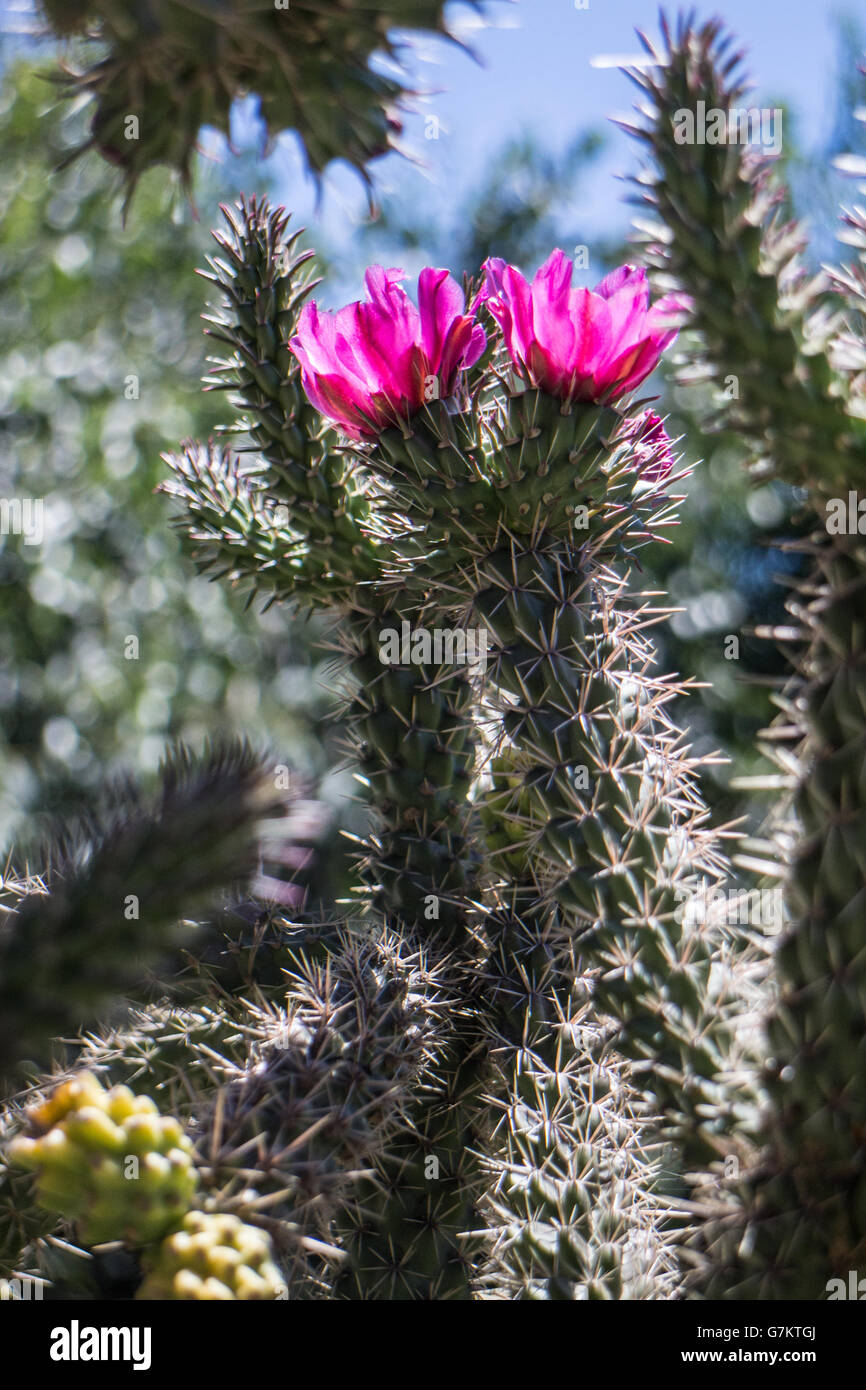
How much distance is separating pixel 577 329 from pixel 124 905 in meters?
0.86

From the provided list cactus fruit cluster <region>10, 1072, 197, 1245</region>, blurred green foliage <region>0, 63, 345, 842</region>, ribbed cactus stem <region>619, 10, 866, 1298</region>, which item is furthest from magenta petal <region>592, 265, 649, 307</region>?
blurred green foliage <region>0, 63, 345, 842</region>

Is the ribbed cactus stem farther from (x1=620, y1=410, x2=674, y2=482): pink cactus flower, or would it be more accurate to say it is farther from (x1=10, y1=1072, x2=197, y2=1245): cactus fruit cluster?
(x1=10, y1=1072, x2=197, y2=1245): cactus fruit cluster

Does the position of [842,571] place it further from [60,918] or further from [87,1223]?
[87,1223]

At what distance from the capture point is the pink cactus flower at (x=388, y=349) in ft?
4.31

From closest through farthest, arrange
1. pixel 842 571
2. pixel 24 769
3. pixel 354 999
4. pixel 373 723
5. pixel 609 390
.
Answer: pixel 842 571, pixel 609 390, pixel 354 999, pixel 373 723, pixel 24 769

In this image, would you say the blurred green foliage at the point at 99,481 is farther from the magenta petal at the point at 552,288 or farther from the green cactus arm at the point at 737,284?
the green cactus arm at the point at 737,284

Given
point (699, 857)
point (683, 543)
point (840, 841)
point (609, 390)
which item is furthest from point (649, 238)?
point (683, 543)

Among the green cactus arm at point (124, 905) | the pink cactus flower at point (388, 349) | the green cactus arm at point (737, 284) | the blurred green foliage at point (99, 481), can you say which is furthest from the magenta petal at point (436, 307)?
the blurred green foliage at point (99, 481)

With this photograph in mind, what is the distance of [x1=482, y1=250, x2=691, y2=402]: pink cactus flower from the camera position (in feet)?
4.11

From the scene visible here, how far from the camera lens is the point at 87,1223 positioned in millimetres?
1000

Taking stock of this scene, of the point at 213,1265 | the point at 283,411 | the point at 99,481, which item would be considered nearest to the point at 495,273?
the point at 283,411

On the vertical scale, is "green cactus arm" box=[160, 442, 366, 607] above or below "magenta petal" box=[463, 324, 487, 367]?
below

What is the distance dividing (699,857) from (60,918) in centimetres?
92

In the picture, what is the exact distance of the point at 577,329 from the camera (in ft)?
4.19
